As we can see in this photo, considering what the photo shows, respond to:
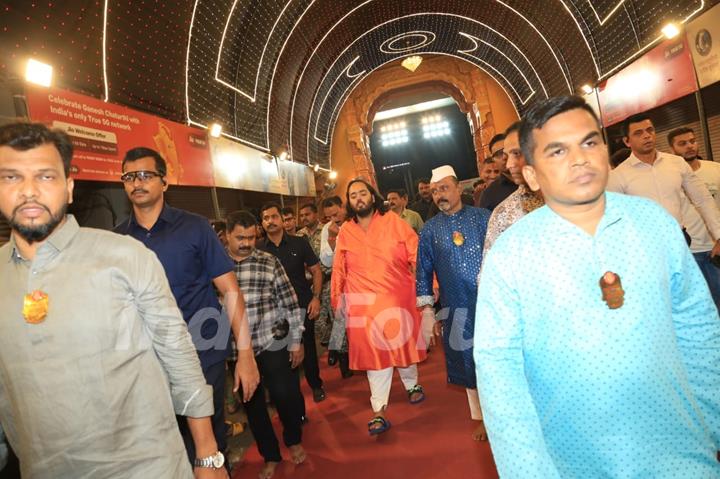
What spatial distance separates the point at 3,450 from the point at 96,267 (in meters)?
0.75

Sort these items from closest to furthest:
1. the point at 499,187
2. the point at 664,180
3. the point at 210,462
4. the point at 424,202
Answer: the point at 210,462 → the point at 664,180 → the point at 499,187 → the point at 424,202

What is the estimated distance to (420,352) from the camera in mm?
4172

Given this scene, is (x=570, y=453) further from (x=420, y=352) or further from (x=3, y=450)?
(x=420, y=352)

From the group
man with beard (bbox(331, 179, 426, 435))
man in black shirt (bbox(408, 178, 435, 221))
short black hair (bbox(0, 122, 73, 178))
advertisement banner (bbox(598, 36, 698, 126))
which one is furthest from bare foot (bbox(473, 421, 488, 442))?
advertisement banner (bbox(598, 36, 698, 126))

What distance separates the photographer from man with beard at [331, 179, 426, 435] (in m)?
4.05

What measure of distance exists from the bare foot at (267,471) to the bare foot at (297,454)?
0.15 meters

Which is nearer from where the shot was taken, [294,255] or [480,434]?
[480,434]

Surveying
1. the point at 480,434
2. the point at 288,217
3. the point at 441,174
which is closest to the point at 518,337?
the point at 480,434

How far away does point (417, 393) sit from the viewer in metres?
4.37

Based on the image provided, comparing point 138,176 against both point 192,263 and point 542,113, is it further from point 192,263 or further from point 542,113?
point 542,113

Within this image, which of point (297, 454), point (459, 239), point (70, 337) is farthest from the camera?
point (297, 454)

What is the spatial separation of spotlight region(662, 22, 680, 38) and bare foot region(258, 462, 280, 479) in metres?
7.52

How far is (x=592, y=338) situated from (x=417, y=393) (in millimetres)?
3258

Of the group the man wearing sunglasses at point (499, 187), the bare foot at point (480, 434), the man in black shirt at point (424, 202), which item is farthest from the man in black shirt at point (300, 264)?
the man in black shirt at point (424, 202)
